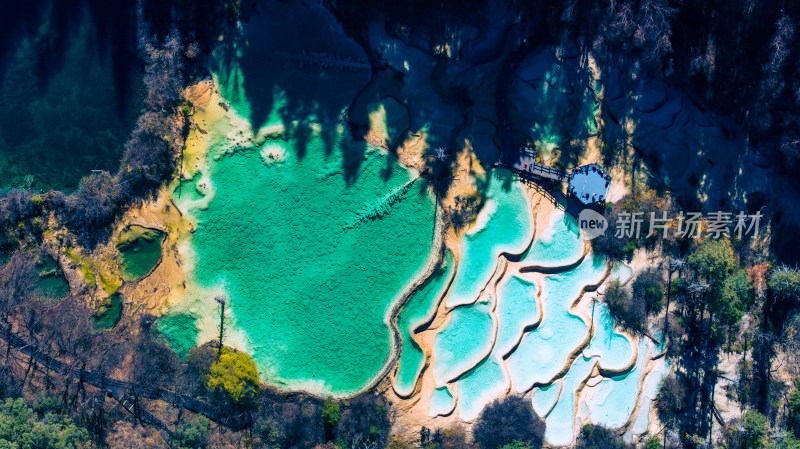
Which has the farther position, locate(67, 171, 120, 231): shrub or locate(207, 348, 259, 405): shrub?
locate(67, 171, 120, 231): shrub

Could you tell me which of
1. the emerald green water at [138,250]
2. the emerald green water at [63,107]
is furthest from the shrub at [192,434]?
the emerald green water at [63,107]

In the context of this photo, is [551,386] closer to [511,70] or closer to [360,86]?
[511,70]

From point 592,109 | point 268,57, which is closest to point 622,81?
point 592,109

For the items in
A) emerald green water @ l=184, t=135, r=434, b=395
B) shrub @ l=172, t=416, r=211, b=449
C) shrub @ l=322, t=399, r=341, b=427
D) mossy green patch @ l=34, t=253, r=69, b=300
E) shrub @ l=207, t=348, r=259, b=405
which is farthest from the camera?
mossy green patch @ l=34, t=253, r=69, b=300

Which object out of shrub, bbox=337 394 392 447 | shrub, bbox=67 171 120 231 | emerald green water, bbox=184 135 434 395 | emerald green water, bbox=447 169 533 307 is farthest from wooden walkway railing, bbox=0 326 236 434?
emerald green water, bbox=447 169 533 307

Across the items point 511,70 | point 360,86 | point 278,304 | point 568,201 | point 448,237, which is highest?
point 511,70

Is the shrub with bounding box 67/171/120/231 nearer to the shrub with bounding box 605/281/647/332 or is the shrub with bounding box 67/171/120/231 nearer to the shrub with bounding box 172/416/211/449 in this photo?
the shrub with bounding box 172/416/211/449

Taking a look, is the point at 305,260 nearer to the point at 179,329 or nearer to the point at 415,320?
the point at 415,320

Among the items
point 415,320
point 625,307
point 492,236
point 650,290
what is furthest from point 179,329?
point 650,290
